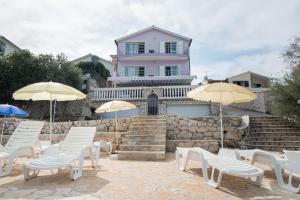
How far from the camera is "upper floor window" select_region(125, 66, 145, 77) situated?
2516 cm

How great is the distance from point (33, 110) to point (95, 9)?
40.8 feet

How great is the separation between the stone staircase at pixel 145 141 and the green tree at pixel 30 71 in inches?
450

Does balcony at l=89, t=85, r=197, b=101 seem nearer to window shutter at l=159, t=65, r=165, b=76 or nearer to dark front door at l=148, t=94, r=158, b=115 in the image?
dark front door at l=148, t=94, r=158, b=115

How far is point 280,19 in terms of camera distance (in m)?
10.4

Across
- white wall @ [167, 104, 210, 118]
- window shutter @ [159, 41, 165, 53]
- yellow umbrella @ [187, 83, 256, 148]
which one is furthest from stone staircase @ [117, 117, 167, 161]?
window shutter @ [159, 41, 165, 53]

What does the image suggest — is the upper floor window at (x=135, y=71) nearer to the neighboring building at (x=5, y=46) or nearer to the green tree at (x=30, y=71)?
the green tree at (x=30, y=71)

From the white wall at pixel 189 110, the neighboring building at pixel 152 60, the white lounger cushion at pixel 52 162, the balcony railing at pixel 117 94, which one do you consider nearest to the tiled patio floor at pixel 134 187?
the white lounger cushion at pixel 52 162

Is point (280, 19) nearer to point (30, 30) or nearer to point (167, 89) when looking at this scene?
point (167, 89)

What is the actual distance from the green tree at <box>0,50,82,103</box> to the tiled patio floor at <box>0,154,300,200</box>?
1340cm

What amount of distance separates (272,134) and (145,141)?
6609mm

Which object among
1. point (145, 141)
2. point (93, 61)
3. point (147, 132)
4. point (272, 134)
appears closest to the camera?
point (145, 141)

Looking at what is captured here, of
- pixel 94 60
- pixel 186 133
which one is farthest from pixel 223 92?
pixel 94 60

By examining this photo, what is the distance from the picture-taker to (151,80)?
23.0 meters

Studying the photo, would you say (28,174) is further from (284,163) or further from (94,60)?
(94,60)
